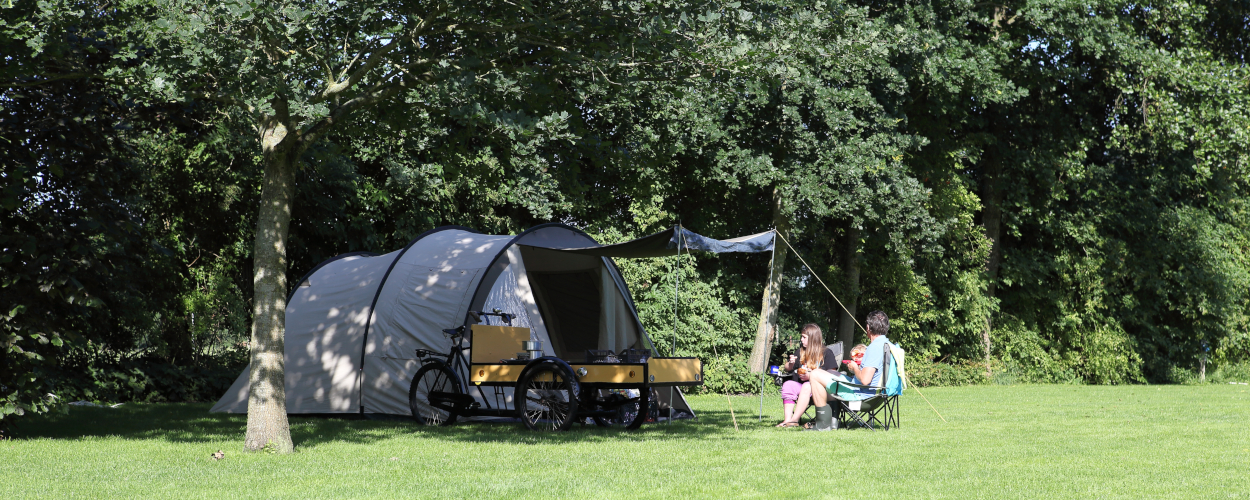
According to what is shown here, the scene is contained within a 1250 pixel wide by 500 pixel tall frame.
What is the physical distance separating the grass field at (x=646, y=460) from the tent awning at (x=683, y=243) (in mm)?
1701

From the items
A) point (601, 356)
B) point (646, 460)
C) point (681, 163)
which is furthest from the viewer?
point (681, 163)

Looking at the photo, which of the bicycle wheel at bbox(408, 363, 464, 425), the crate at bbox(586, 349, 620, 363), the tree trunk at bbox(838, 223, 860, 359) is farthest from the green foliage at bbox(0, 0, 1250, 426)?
the bicycle wheel at bbox(408, 363, 464, 425)

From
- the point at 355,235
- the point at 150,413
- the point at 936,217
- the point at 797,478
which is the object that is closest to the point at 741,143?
the point at 936,217

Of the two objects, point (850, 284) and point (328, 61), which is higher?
point (328, 61)

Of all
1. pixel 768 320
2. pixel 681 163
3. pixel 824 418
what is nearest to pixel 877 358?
pixel 824 418

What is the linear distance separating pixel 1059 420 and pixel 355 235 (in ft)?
32.4

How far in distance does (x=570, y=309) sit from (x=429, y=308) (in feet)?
5.72

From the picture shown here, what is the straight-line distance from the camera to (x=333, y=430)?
9.42 metres

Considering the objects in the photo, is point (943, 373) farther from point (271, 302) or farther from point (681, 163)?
point (271, 302)

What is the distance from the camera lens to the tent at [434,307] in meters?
10.8

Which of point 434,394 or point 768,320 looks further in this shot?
point 768,320

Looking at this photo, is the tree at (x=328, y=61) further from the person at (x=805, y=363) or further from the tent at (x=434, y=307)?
the person at (x=805, y=363)

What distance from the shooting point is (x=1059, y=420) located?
35.3 feet

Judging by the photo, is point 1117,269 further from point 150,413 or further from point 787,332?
point 150,413
